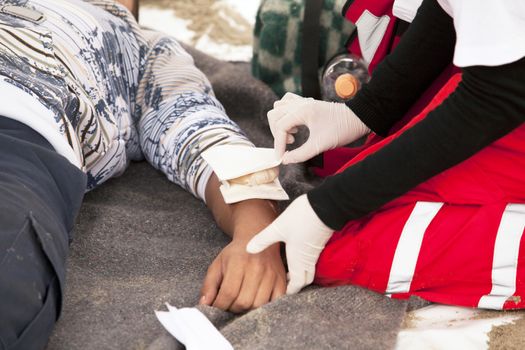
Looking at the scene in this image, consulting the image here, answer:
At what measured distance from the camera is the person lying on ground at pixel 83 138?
2.32ft

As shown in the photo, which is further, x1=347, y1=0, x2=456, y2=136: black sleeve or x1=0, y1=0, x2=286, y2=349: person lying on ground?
x1=347, y1=0, x2=456, y2=136: black sleeve

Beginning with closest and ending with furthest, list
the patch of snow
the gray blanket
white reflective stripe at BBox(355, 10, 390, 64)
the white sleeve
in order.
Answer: the white sleeve
the gray blanket
white reflective stripe at BBox(355, 10, 390, 64)
the patch of snow

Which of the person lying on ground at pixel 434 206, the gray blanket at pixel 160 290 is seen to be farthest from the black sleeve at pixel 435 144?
the gray blanket at pixel 160 290

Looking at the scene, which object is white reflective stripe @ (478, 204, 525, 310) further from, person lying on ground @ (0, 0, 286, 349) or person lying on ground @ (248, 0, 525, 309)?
person lying on ground @ (0, 0, 286, 349)

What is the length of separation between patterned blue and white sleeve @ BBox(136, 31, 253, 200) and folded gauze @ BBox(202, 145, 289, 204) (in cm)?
7

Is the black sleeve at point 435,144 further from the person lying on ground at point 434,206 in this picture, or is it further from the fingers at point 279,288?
the fingers at point 279,288

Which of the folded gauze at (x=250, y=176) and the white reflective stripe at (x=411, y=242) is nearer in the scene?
the white reflective stripe at (x=411, y=242)

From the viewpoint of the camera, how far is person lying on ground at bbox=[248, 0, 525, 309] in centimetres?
68

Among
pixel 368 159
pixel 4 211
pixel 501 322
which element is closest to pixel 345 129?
pixel 368 159

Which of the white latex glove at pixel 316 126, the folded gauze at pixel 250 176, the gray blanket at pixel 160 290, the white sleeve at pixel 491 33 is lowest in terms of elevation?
the gray blanket at pixel 160 290

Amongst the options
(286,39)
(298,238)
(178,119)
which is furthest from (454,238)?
(286,39)

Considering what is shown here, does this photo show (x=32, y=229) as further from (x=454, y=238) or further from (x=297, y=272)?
(x=454, y=238)

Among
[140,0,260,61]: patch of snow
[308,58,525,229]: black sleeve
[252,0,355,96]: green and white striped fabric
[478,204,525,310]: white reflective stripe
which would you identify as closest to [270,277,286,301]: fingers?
[308,58,525,229]: black sleeve

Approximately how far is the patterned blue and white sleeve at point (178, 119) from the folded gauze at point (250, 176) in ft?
0.24
